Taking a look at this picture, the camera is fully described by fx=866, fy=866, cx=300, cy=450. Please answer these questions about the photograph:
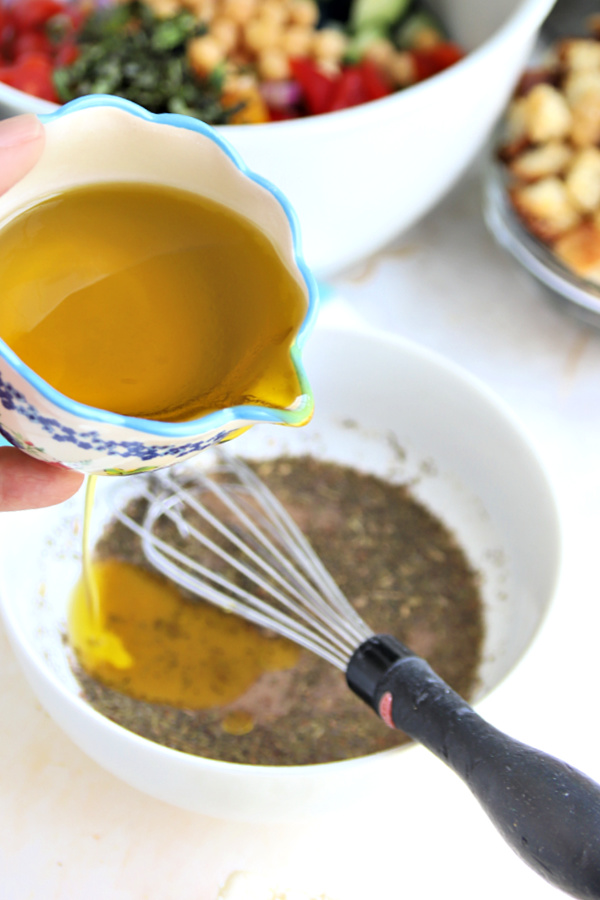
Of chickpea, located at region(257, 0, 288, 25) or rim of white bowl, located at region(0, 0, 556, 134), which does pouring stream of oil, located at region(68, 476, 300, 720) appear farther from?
chickpea, located at region(257, 0, 288, 25)

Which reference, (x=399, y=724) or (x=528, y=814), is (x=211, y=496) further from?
(x=528, y=814)

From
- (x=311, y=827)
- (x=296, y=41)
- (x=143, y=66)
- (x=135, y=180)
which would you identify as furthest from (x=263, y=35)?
(x=311, y=827)

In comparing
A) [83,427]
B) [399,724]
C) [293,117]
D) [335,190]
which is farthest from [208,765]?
[293,117]

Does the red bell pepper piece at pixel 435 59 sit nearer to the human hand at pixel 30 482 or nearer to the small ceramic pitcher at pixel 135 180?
the small ceramic pitcher at pixel 135 180

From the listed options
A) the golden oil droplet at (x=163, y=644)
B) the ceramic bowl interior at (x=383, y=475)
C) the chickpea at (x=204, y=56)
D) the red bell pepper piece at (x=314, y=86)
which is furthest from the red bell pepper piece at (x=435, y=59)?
the golden oil droplet at (x=163, y=644)

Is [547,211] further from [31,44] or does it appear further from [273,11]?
[31,44]

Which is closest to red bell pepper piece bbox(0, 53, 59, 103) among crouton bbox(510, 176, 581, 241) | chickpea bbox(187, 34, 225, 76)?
chickpea bbox(187, 34, 225, 76)

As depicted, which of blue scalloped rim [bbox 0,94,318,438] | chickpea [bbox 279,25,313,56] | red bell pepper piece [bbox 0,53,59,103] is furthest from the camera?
chickpea [bbox 279,25,313,56]
